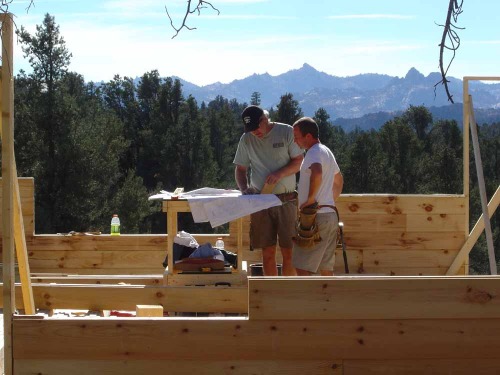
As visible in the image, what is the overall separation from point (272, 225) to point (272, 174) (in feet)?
1.47

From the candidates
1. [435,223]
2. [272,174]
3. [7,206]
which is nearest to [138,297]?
[272,174]

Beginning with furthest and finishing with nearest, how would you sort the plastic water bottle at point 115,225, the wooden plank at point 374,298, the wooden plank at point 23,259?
1. the plastic water bottle at point 115,225
2. the wooden plank at point 23,259
3. the wooden plank at point 374,298

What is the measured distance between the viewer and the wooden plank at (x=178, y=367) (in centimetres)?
475

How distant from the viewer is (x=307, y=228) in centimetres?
637

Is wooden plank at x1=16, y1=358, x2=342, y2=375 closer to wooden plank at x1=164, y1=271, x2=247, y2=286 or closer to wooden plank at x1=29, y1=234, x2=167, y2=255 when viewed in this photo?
wooden plank at x1=164, y1=271, x2=247, y2=286

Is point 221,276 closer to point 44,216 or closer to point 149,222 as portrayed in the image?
point 44,216

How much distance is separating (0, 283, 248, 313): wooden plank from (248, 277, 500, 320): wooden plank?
2.11m

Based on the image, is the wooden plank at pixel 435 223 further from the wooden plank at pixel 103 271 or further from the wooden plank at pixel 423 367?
the wooden plank at pixel 423 367

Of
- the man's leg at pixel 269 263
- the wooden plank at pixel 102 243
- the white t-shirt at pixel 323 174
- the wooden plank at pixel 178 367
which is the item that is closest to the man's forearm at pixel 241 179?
the man's leg at pixel 269 263

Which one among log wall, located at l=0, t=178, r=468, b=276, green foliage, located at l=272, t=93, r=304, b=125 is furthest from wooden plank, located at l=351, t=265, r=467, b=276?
green foliage, located at l=272, t=93, r=304, b=125

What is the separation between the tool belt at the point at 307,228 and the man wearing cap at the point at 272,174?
754 millimetres

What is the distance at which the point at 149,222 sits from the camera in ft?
155

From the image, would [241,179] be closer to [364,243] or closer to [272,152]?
[272,152]

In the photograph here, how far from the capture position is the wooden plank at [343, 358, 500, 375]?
479cm
